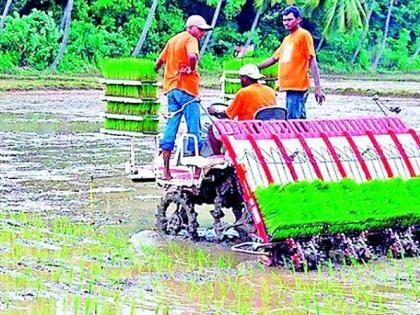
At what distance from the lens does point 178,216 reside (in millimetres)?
11320

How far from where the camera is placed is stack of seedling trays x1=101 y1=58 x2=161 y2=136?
11.8 metres

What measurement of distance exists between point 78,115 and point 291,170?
17983 mm

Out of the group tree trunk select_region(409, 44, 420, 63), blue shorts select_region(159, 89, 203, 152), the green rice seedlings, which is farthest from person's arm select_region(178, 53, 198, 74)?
tree trunk select_region(409, 44, 420, 63)

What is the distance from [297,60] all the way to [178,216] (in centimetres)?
217

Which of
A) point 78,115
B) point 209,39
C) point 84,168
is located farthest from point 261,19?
point 84,168

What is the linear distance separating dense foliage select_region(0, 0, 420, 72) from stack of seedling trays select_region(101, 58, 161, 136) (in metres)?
29.3

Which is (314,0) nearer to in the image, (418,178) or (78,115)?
(78,115)

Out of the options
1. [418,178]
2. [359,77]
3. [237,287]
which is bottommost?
[237,287]

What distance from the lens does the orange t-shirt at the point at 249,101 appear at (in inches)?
445

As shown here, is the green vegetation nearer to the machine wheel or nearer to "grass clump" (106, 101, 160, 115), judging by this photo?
the machine wheel

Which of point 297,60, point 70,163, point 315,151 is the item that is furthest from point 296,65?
point 70,163

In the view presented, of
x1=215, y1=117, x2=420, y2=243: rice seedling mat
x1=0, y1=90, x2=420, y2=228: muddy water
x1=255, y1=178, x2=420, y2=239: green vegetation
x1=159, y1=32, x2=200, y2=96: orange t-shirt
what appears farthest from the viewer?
x1=0, y1=90, x2=420, y2=228: muddy water

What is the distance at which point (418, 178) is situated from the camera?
11.0m

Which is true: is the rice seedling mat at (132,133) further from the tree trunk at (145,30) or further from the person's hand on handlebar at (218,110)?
the tree trunk at (145,30)
